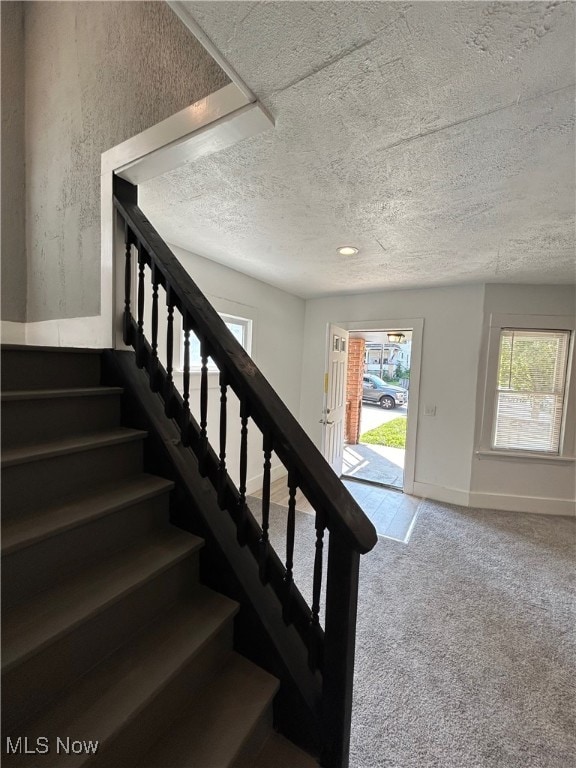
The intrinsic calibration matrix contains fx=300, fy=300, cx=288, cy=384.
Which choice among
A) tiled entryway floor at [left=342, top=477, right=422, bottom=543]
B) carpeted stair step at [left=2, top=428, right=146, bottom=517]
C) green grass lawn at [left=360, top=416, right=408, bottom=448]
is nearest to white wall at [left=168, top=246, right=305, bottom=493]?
tiled entryway floor at [left=342, top=477, right=422, bottom=543]

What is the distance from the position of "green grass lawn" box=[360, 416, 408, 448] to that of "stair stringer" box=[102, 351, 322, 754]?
18.1 feet

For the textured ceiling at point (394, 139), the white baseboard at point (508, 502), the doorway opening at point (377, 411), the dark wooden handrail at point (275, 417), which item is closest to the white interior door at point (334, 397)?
the doorway opening at point (377, 411)

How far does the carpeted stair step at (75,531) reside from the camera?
2.73ft

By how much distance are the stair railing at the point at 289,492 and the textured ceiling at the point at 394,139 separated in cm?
73

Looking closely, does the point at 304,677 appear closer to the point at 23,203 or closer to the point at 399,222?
the point at 399,222

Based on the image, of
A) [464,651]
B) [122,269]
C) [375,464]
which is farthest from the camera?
[375,464]

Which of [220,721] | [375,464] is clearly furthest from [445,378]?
[220,721]

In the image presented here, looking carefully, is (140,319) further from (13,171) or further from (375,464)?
(375,464)

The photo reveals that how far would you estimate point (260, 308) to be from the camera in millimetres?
3646

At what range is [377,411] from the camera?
10070 millimetres

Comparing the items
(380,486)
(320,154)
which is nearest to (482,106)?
(320,154)

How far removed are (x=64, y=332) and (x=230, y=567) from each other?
159 centimetres

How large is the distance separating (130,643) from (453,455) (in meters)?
3.60

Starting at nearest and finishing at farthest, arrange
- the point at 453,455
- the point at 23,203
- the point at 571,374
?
the point at 23,203
the point at 571,374
the point at 453,455
